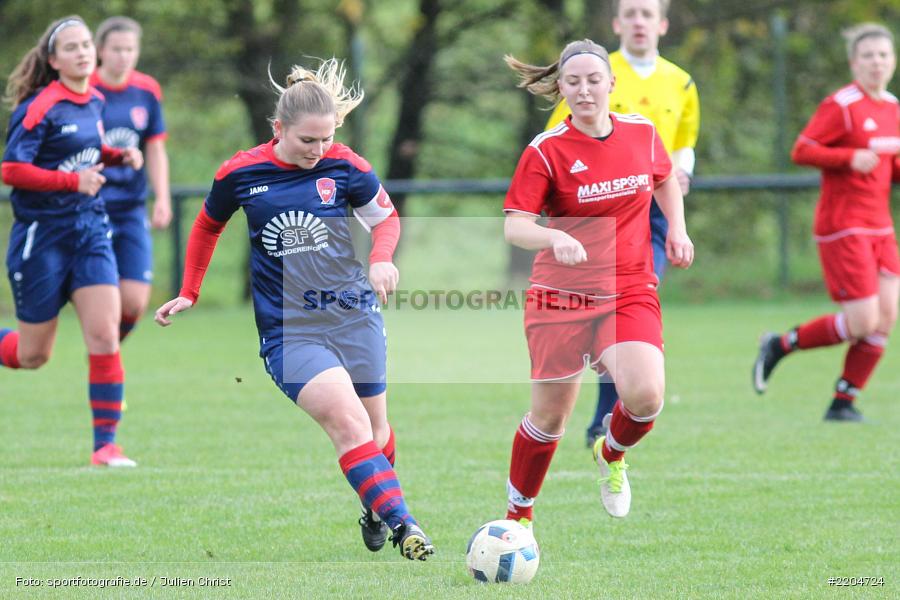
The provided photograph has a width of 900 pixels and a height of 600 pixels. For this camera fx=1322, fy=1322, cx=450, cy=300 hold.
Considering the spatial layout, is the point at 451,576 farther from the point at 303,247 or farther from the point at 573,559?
the point at 303,247

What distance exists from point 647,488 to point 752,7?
41.2ft

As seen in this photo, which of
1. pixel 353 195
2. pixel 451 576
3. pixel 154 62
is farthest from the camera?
pixel 154 62

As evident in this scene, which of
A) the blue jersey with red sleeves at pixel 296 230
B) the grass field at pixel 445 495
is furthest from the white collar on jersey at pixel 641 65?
the blue jersey with red sleeves at pixel 296 230

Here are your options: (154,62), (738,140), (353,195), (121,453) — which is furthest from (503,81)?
(353,195)

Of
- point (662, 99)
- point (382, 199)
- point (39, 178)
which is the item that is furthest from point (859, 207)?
point (39, 178)

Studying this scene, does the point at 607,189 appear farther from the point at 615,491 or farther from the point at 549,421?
the point at 615,491

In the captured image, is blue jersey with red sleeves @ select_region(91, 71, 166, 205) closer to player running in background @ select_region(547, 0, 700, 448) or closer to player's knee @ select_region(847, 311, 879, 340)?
player running in background @ select_region(547, 0, 700, 448)

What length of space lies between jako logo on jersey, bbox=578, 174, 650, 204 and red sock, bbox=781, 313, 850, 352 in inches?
143

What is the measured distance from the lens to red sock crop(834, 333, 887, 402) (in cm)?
823

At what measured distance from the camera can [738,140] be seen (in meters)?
17.0

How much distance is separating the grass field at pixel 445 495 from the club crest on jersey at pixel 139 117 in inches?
74.9

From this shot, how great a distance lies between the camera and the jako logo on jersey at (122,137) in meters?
8.66

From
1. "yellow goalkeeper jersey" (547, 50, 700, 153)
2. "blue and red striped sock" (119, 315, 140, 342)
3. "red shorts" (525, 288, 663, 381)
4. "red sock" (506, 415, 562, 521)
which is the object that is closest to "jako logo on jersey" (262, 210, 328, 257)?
"red shorts" (525, 288, 663, 381)

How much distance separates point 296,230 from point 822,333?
4660 millimetres
